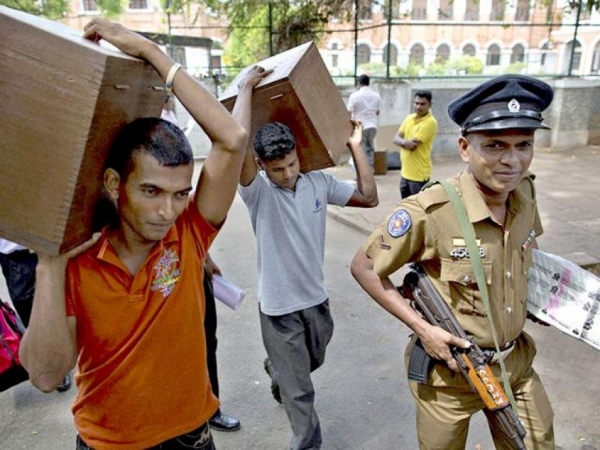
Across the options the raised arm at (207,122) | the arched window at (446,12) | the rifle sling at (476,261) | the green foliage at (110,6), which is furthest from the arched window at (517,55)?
the raised arm at (207,122)

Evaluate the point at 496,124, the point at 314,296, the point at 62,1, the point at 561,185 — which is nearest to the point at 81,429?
the point at 314,296

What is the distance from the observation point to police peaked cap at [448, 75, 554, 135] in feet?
5.36

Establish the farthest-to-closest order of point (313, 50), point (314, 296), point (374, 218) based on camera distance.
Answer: point (374, 218) → point (314, 296) → point (313, 50)

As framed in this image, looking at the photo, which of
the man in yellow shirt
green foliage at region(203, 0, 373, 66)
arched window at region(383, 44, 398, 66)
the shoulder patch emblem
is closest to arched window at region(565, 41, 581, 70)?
arched window at region(383, 44, 398, 66)

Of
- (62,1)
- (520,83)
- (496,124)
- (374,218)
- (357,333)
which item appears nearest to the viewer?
(496,124)

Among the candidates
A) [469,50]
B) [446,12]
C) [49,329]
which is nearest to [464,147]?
[49,329]

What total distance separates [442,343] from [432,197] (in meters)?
0.50

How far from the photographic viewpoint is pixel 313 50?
2.20m

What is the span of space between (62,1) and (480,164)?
1587 cm

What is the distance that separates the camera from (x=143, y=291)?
1.39 metres

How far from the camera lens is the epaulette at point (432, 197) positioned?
5.82 ft

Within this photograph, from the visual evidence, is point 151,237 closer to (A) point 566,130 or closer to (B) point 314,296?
(B) point 314,296

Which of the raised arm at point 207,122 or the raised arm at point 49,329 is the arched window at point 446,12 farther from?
the raised arm at point 49,329

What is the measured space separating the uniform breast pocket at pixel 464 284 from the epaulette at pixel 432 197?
0.20 m
